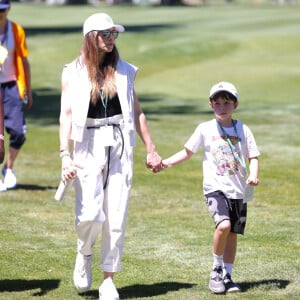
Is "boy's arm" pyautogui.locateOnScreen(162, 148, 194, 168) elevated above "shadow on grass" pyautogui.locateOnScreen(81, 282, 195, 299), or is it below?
above

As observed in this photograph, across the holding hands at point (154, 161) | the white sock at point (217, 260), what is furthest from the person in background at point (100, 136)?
the white sock at point (217, 260)

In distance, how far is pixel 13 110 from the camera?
12688 millimetres

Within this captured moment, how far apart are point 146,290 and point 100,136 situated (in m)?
1.25

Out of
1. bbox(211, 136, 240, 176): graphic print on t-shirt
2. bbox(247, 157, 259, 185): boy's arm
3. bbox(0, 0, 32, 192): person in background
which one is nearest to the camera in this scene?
bbox(247, 157, 259, 185): boy's arm

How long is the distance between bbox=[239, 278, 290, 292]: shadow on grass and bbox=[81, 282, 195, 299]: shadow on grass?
1.33 ft

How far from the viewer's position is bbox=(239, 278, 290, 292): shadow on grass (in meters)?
8.29

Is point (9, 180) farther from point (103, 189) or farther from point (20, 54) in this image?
point (103, 189)

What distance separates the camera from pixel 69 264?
9.17 metres

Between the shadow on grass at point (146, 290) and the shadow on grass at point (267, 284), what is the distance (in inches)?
16.0

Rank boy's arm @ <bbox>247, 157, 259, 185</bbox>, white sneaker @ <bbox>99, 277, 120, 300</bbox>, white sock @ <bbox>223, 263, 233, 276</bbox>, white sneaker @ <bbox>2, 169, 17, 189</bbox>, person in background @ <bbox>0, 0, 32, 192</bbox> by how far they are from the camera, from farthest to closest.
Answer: white sneaker @ <bbox>2, 169, 17, 189</bbox> < person in background @ <bbox>0, 0, 32, 192</bbox> < white sock @ <bbox>223, 263, 233, 276</bbox> < boy's arm @ <bbox>247, 157, 259, 185</bbox> < white sneaker @ <bbox>99, 277, 120, 300</bbox>

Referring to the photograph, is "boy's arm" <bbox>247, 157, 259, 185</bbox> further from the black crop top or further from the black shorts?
the black crop top

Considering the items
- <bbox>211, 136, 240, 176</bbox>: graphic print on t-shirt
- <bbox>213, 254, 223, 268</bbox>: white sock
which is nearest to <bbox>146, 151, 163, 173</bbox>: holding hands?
<bbox>211, 136, 240, 176</bbox>: graphic print on t-shirt

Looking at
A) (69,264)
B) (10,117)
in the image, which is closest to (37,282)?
(69,264)

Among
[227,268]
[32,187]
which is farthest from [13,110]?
[227,268]
